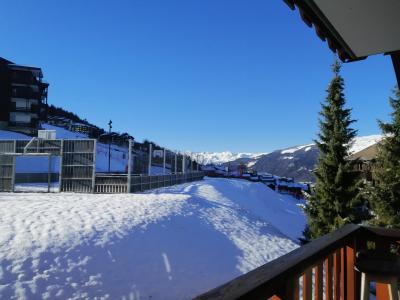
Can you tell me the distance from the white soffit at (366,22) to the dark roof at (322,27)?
0.04 meters

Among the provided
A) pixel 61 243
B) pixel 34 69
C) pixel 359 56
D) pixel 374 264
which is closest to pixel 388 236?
pixel 374 264

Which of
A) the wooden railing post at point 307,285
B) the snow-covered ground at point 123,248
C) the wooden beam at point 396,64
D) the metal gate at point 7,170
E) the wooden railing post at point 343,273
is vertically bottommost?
the snow-covered ground at point 123,248

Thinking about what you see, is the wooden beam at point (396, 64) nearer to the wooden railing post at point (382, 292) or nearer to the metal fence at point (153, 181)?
the wooden railing post at point (382, 292)

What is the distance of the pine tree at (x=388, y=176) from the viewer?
685 inches

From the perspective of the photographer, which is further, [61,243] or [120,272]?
[61,243]

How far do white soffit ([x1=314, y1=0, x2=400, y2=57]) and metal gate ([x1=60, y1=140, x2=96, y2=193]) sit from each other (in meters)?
22.5

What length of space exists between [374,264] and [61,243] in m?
10.9

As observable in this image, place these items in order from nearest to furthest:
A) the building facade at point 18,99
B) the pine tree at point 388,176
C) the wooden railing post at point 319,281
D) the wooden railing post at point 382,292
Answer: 1. the wooden railing post at point 319,281
2. the wooden railing post at point 382,292
3. the pine tree at point 388,176
4. the building facade at point 18,99

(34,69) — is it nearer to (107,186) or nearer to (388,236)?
(107,186)

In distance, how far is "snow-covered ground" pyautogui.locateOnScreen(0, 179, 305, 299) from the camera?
10.5 m

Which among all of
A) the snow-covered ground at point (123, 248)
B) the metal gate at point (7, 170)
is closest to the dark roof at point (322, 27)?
the snow-covered ground at point (123, 248)

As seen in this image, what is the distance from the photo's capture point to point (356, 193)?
20.2m

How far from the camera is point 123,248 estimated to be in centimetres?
1328

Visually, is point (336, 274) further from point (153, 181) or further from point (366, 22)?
point (153, 181)
